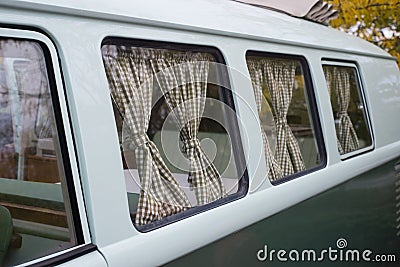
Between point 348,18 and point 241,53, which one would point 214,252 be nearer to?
point 241,53

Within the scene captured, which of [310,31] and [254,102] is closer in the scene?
[254,102]

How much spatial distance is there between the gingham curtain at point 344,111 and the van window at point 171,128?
4.11 ft

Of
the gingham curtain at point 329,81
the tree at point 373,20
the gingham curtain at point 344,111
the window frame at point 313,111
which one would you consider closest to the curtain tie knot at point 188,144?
the window frame at point 313,111

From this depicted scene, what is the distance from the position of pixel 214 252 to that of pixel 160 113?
0.61 metres

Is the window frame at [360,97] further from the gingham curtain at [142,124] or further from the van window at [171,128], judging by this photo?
the gingham curtain at [142,124]

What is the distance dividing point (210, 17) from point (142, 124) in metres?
0.65

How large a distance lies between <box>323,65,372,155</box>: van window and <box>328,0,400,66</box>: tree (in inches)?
94.0

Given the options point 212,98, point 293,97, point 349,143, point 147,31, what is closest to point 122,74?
point 147,31

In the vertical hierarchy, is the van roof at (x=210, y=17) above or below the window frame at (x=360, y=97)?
above

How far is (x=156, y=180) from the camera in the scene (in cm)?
192

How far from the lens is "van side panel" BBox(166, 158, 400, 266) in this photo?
2.11 metres

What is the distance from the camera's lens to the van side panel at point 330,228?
6.91 ft

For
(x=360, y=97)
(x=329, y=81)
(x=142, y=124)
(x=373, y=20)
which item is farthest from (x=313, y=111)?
(x=373, y=20)

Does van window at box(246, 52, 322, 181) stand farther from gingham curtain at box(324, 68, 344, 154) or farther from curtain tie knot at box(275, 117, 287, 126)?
gingham curtain at box(324, 68, 344, 154)
